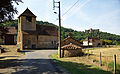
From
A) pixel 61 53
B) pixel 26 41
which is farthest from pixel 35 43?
pixel 61 53

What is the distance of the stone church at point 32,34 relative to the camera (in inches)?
1464

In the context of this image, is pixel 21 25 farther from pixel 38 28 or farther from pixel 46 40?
pixel 46 40

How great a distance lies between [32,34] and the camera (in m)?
38.4

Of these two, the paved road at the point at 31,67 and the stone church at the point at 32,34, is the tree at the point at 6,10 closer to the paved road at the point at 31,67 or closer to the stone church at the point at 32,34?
the paved road at the point at 31,67

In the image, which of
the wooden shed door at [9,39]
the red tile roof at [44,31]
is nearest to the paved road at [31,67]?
the wooden shed door at [9,39]

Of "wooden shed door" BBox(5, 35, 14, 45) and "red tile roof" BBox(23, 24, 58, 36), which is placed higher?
"red tile roof" BBox(23, 24, 58, 36)

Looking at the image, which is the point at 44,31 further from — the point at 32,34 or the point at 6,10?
the point at 6,10

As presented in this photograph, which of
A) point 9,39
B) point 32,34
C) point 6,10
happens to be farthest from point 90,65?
point 32,34

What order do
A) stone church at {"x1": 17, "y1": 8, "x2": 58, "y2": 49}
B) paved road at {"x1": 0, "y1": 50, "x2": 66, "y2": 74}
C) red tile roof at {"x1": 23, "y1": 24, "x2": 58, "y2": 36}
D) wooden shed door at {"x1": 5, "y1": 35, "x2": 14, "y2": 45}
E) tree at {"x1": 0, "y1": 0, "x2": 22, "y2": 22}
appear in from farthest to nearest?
red tile roof at {"x1": 23, "y1": 24, "x2": 58, "y2": 36} < stone church at {"x1": 17, "y1": 8, "x2": 58, "y2": 49} < wooden shed door at {"x1": 5, "y1": 35, "x2": 14, "y2": 45} < tree at {"x1": 0, "y1": 0, "x2": 22, "y2": 22} < paved road at {"x1": 0, "y1": 50, "x2": 66, "y2": 74}

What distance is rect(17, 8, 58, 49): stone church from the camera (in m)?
37.2

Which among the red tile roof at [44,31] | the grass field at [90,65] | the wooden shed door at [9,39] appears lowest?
the grass field at [90,65]

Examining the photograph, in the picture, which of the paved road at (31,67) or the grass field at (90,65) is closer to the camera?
the paved road at (31,67)

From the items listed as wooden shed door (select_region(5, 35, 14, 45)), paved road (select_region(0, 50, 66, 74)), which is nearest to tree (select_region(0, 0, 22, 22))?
paved road (select_region(0, 50, 66, 74))

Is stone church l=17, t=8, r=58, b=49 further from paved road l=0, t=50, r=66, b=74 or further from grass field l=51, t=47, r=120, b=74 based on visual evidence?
grass field l=51, t=47, r=120, b=74
